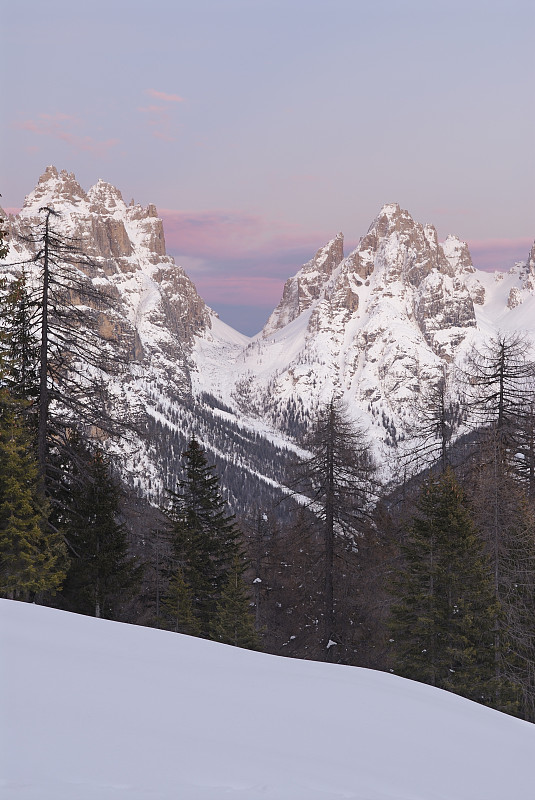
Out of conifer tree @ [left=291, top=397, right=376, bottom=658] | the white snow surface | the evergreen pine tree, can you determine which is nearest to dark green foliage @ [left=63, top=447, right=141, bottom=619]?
the evergreen pine tree

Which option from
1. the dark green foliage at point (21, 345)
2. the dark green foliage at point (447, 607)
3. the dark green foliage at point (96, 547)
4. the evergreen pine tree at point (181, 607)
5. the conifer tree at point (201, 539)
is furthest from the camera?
the conifer tree at point (201, 539)

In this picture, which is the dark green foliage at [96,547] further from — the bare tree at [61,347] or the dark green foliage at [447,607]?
the dark green foliage at [447,607]

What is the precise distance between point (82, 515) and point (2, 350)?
6.17 metres

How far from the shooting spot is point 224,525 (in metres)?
23.6

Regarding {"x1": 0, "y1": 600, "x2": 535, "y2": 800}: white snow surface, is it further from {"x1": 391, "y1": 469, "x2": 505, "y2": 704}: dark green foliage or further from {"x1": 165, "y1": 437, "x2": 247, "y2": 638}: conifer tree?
{"x1": 165, "y1": 437, "x2": 247, "y2": 638}: conifer tree

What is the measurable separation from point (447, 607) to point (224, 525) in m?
9.46

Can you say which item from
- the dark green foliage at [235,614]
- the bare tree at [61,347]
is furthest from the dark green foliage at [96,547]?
the dark green foliage at [235,614]

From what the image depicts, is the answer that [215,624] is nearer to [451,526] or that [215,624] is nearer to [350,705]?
[451,526]

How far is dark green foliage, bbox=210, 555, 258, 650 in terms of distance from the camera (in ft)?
71.9

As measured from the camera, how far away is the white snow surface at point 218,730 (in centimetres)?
351

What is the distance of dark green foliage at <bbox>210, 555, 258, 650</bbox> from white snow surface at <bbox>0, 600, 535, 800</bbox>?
15.4m

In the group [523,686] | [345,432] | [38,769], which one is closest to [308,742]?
[38,769]

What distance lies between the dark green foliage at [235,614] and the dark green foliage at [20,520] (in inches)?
310

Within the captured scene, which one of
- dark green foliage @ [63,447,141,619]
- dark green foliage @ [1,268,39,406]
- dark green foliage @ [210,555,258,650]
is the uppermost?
dark green foliage @ [1,268,39,406]
